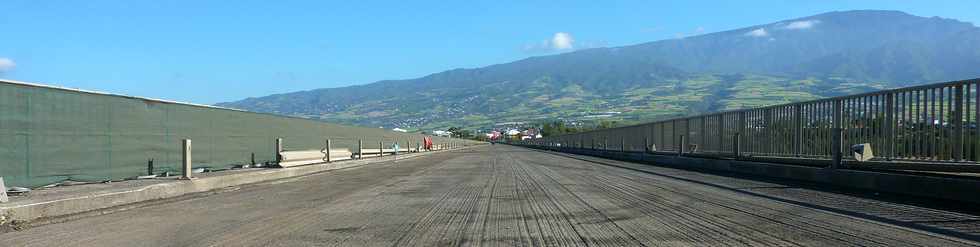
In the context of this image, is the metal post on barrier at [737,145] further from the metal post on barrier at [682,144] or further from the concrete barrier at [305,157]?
the concrete barrier at [305,157]

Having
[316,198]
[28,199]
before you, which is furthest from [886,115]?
[28,199]

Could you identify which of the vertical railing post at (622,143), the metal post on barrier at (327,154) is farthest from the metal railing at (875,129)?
the vertical railing post at (622,143)

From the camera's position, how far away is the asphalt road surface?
7.00 m

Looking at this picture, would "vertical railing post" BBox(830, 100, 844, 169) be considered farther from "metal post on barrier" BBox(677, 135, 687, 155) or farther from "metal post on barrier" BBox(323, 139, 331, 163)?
"metal post on barrier" BBox(323, 139, 331, 163)

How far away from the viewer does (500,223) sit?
8.35 m

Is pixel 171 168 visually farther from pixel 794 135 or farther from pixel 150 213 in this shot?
pixel 794 135

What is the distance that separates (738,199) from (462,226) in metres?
4.62

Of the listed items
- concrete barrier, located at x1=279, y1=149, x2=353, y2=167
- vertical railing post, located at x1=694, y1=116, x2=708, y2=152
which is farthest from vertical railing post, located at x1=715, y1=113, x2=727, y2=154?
concrete barrier, located at x1=279, y1=149, x2=353, y2=167

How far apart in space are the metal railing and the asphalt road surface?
6.35ft

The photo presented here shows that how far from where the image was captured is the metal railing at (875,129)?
11.4m

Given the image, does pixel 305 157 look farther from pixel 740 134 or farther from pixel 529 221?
pixel 529 221

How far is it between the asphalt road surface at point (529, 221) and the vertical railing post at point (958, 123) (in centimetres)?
188

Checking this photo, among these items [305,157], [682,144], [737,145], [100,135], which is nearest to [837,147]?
[737,145]

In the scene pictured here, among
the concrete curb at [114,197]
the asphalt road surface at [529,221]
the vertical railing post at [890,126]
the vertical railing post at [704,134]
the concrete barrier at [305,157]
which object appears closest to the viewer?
the asphalt road surface at [529,221]
